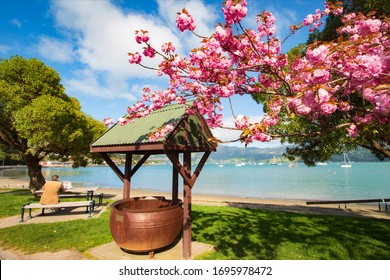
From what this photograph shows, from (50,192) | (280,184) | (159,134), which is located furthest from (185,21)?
(280,184)

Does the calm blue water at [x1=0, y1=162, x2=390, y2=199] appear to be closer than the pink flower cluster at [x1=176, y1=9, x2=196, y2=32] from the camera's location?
No

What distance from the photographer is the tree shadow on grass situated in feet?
19.6

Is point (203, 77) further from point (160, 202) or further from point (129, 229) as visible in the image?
point (160, 202)

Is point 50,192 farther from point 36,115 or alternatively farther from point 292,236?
point 292,236

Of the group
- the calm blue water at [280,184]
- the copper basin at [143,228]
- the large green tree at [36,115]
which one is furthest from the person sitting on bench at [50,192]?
the calm blue water at [280,184]

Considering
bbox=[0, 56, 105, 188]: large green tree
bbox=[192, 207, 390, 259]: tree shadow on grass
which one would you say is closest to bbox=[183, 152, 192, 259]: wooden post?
bbox=[192, 207, 390, 259]: tree shadow on grass

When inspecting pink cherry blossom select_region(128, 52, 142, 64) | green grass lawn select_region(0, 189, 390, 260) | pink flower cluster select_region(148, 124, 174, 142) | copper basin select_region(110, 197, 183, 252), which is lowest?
green grass lawn select_region(0, 189, 390, 260)

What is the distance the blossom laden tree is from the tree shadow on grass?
3.46 metres

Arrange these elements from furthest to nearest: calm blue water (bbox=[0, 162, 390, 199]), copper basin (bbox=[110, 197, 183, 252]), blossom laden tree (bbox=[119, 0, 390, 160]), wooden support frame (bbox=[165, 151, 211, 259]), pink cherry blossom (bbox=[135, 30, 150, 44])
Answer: calm blue water (bbox=[0, 162, 390, 199]) → wooden support frame (bbox=[165, 151, 211, 259]) → copper basin (bbox=[110, 197, 183, 252]) → pink cherry blossom (bbox=[135, 30, 150, 44]) → blossom laden tree (bbox=[119, 0, 390, 160])

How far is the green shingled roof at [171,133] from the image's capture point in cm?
603

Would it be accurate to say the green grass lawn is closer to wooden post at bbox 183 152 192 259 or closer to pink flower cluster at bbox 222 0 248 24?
wooden post at bbox 183 152 192 259

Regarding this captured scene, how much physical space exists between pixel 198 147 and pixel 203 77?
7.00 feet

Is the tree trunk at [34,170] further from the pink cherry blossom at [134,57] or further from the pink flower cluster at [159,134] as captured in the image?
the pink cherry blossom at [134,57]
